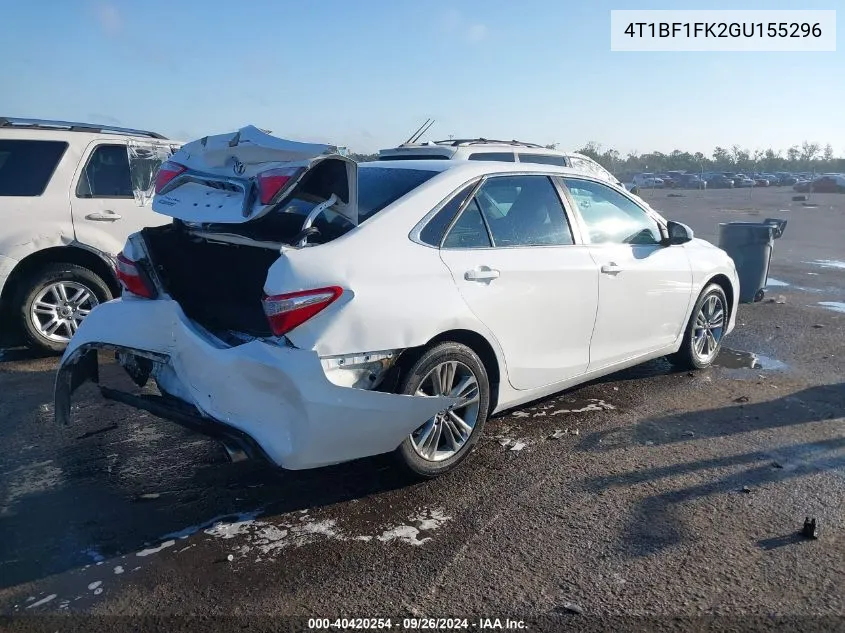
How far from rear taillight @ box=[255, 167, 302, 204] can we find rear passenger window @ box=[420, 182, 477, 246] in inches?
31.6

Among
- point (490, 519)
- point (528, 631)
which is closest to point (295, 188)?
point (490, 519)

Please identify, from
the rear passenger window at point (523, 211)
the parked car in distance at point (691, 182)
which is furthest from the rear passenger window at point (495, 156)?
the parked car in distance at point (691, 182)

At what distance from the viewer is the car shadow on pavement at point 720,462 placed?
3537 millimetres

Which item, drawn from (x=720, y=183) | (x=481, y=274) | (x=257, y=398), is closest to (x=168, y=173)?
(x=257, y=398)

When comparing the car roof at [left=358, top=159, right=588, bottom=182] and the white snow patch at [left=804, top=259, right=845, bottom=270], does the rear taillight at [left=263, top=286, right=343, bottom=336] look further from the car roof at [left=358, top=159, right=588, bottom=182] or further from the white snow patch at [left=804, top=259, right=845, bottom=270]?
the white snow patch at [left=804, top=259, right=845, bottom=270]

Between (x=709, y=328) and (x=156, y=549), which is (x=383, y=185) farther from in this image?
(x=709, y=328)

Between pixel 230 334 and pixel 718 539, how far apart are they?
8.67ft

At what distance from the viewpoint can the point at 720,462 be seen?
4.36m

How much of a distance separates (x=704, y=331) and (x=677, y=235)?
3.58ft

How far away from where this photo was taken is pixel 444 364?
3924 millimetres

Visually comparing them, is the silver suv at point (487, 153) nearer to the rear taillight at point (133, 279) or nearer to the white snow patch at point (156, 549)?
the rear taillight at point (133, 279)

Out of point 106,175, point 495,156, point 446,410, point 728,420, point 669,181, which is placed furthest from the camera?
point 669,181

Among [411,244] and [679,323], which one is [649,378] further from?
[411,244]

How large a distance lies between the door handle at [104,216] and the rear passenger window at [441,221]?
394 cm
